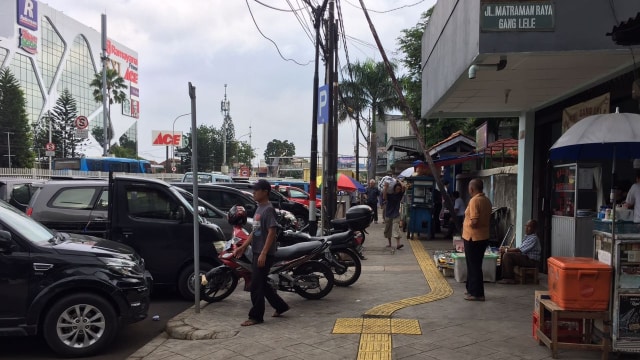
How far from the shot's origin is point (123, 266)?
550cm

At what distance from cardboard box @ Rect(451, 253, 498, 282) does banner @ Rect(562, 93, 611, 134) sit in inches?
98.0

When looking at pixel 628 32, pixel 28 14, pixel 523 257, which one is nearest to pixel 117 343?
pixel 628 32

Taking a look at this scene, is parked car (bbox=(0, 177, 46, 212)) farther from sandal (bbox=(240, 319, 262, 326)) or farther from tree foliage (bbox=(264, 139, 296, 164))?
tree foliage (bbox=(264, 139, 296, 164))

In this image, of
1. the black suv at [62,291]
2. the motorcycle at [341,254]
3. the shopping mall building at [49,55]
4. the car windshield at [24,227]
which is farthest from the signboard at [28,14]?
the black suv at [62,291]

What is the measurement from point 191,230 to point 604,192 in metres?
6.19

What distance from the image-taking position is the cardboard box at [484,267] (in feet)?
27.3

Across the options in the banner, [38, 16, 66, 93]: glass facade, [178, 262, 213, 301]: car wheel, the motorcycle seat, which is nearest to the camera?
the motorcycle seat

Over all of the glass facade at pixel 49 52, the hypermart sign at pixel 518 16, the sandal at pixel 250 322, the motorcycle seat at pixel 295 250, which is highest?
the glass facade at pixel 49 52

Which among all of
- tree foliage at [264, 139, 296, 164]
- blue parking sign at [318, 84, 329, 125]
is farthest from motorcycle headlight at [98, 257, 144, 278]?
tree foliage at [264, 139, 296, 164]

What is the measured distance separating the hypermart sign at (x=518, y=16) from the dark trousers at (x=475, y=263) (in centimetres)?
289

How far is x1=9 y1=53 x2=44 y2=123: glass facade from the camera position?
236 ft

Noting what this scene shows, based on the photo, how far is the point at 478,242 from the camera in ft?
22.6

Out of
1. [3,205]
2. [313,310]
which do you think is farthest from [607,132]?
[3,205]

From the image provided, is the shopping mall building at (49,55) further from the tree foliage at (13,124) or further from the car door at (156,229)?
the car door at (156,229)
